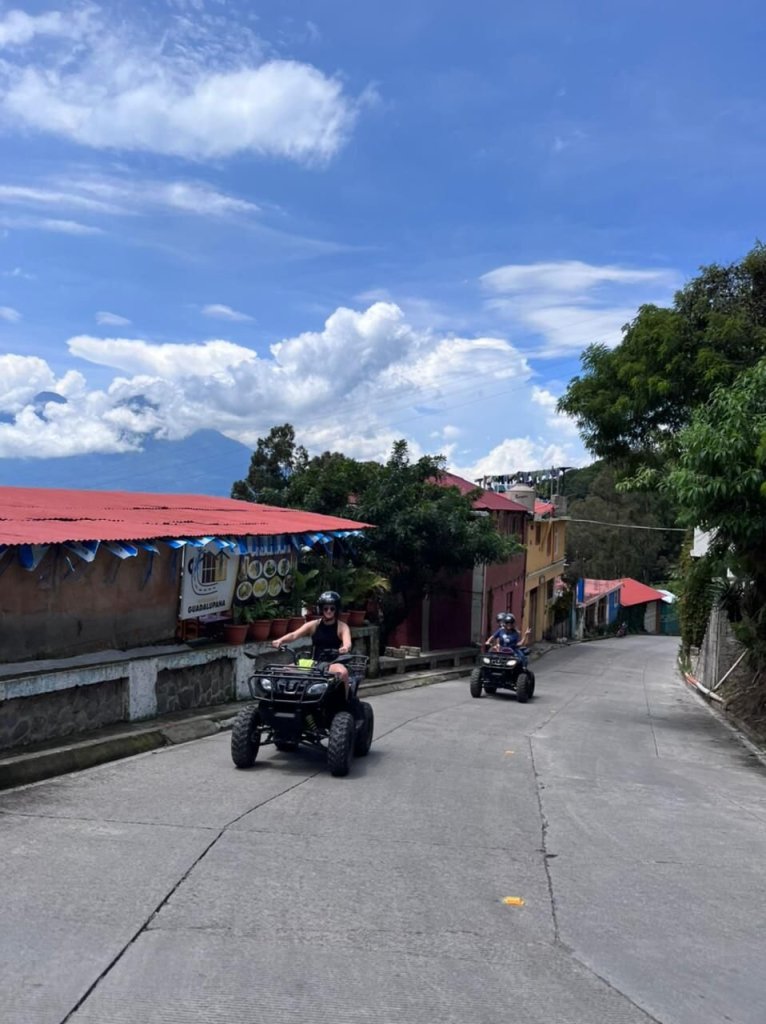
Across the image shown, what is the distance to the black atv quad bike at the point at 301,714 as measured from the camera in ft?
27.0

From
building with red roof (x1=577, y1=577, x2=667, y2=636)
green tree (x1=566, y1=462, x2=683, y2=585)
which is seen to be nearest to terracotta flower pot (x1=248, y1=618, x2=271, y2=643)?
building with red roof (x1=577, y1=577, x2=667, y2=636)

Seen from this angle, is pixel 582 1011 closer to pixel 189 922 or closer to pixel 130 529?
pixel 189 922

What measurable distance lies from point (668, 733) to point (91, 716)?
31.8 feet

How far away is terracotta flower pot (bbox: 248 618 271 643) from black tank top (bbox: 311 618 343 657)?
3.99m

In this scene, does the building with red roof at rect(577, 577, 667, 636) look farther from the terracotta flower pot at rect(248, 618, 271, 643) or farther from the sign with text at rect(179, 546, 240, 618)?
the sign with text at rect(179, 546, 240, 618)

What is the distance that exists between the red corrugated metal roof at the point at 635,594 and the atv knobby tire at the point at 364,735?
2238 inches

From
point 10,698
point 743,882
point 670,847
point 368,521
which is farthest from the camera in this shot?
point 368,521

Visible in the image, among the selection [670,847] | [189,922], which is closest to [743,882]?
[670,847]

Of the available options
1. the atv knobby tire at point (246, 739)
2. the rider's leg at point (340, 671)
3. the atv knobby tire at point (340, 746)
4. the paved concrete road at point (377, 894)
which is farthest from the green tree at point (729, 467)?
the atv knobby tire at point (246, 739)

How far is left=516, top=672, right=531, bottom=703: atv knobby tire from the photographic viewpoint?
17625 mm

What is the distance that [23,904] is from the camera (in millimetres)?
4832

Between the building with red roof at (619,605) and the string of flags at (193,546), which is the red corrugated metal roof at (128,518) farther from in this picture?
the building with red roof at (619,605)

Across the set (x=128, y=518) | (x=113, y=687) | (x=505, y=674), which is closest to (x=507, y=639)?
(x=505, y=674)

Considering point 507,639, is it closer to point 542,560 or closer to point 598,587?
point 542,560
